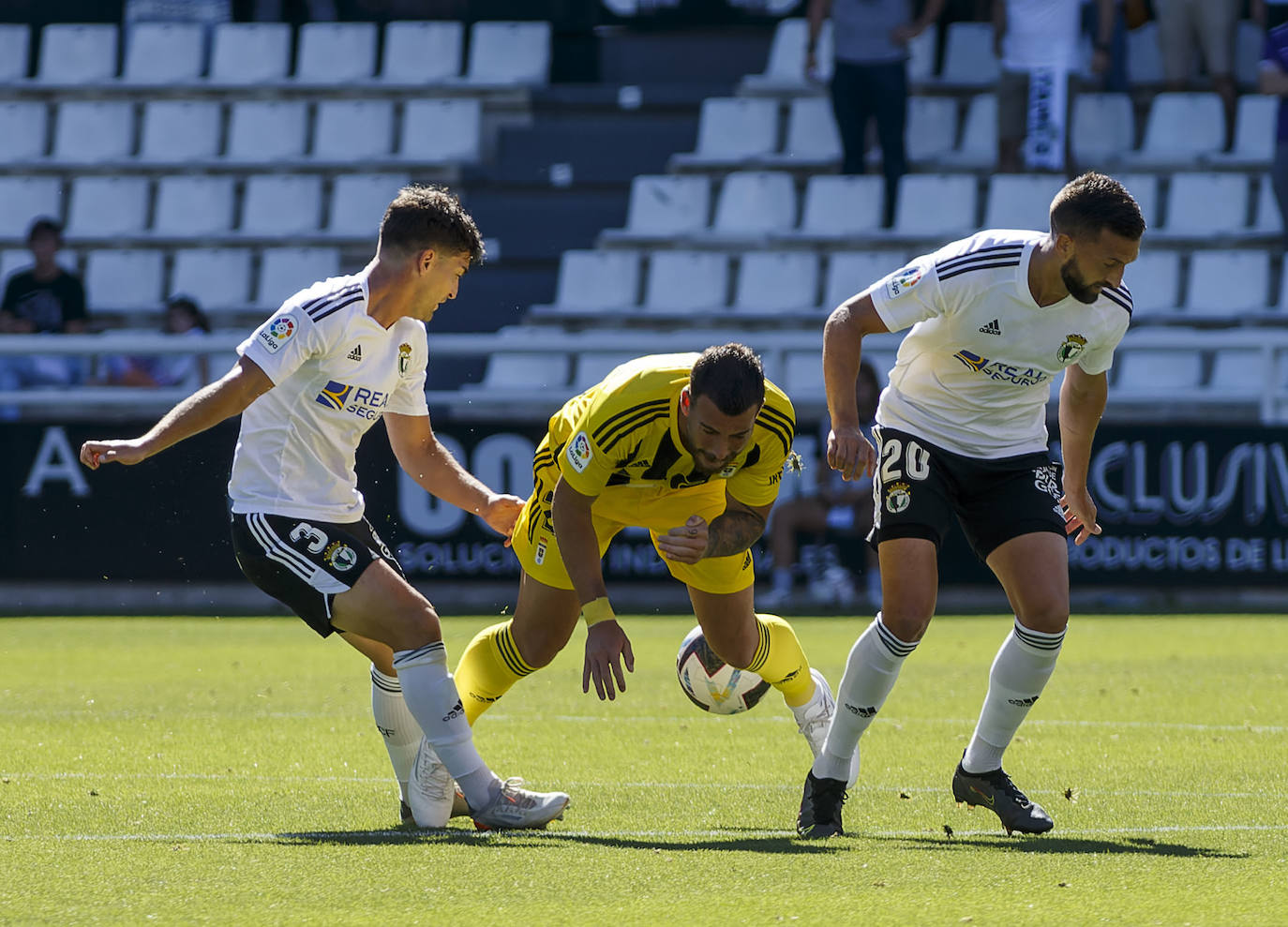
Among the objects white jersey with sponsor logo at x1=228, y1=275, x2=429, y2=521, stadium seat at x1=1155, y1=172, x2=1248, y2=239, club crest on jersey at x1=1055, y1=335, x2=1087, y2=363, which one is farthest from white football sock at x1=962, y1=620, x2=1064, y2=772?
stadium seat at x1=1155, y1=172, x2=1248, y2=239

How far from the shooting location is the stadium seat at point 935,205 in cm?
1673

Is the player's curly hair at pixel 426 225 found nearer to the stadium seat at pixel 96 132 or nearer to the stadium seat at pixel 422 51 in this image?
the stadium seat at pixel 422 51

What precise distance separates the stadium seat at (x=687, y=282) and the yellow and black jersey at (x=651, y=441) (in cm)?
1118

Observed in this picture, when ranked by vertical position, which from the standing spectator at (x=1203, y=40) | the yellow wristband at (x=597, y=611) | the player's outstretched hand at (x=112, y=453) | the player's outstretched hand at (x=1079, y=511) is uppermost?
the standing spectator at (x=1203, y=40)

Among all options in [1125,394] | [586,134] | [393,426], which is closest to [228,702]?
[393,426]

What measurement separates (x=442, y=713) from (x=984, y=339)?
6.48 feet

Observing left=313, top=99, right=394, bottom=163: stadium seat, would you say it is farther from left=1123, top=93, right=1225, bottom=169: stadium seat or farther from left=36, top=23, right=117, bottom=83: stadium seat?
left=1123, top=93, right=1225, bottom=169: stadium seat

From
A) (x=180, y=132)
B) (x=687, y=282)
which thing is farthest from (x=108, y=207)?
(x=687, y=282)

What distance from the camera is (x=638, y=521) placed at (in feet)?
19.7

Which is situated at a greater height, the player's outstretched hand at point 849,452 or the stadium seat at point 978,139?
the stadium seat at point 978,139

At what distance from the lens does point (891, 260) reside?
16.5 meters

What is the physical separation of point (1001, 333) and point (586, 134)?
45.7 feet

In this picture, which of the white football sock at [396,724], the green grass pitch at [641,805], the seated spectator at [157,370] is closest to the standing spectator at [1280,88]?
the green grass pitch at [641,805]

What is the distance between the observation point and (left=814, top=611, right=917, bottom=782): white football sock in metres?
5.54
